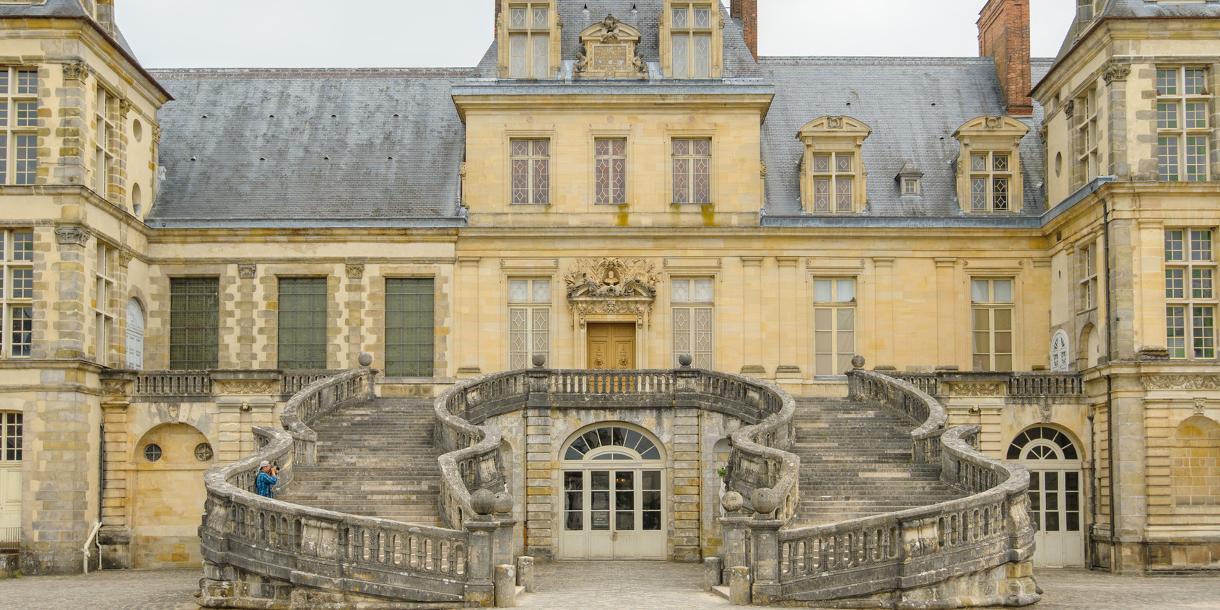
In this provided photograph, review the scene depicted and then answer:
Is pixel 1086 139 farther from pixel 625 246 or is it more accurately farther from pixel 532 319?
pixel 532 319

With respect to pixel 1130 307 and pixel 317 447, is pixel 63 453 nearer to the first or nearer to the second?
pixel 317 447

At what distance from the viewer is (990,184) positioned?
1473 inches

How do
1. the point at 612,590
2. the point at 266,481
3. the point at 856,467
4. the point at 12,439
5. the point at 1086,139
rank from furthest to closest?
the point at 1086,139
the point at 12,439
the point at 856,467
the point at 266,481
the point at 612,590

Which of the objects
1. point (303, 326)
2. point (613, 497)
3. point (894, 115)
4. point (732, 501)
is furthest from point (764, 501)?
point (894, 115)

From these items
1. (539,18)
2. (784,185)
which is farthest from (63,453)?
(784,185)

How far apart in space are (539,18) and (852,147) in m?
8.08

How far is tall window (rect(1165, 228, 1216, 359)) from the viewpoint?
1262 inches

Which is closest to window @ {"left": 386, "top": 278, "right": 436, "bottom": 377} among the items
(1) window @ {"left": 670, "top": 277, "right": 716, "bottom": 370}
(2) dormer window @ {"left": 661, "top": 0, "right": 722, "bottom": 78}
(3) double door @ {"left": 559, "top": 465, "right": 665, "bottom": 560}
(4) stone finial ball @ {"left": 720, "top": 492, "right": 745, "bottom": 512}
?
(1) window @ {"left": 670, "top": 277, "right": 716, "bottom": 370}

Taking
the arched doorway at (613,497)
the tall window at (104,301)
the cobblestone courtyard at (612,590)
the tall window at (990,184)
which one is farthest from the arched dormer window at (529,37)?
the cobblestone courtyard at (612,590)

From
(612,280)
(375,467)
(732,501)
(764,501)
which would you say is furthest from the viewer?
(612,280)

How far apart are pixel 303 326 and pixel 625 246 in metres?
7.81

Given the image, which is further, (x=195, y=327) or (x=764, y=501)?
(x=195, y=327)

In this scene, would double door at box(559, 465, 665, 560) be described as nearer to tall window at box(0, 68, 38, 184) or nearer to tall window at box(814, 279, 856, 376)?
tall window at box(814, 279, 856, 376)

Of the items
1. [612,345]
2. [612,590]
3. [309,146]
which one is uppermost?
[309,146]
